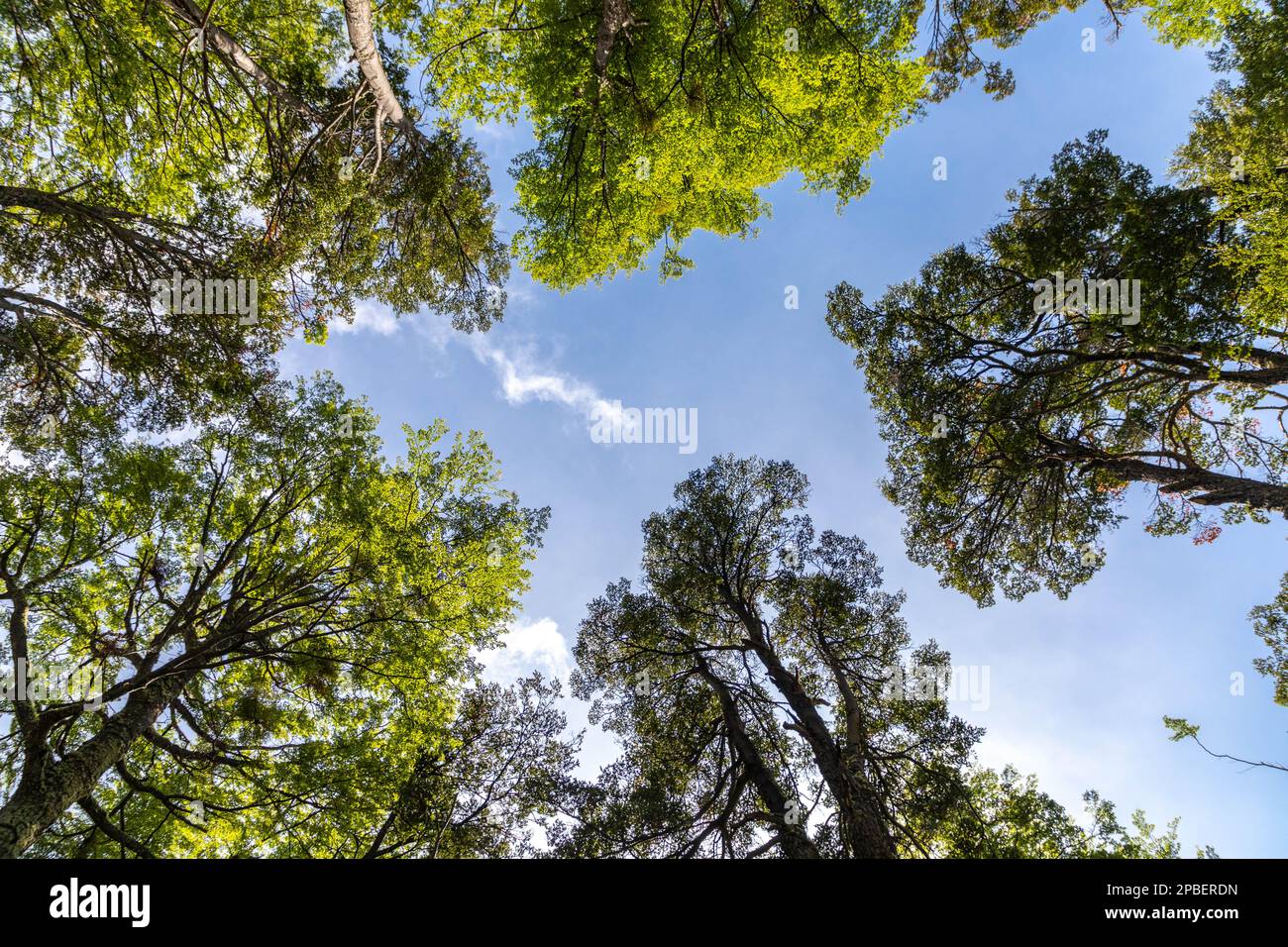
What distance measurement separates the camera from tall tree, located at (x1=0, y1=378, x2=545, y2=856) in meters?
8.47

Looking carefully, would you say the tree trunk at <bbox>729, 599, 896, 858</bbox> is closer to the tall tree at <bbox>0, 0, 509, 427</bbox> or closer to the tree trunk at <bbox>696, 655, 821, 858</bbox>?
the tree trunk at <bbox>696, 655, 821, 858</bbox>

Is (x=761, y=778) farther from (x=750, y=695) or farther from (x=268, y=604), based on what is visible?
(x=268, y=604)

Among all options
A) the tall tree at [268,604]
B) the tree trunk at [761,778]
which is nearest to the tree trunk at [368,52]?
the tall tree at [268,604]

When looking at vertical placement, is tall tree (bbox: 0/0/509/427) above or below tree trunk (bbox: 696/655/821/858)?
above

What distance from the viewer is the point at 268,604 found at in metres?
8.59

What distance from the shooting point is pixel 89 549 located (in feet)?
29.5

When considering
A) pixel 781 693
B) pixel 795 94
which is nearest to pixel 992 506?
pixel 781 693

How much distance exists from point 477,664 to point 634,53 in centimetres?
1462

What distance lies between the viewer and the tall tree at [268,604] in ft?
27.8

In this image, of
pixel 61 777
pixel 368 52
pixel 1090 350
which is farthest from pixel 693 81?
pixel 61 777

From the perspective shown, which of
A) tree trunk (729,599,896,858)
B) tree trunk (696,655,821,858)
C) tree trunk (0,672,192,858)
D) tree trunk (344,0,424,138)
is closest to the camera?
tree trunk (0,672,192,858)

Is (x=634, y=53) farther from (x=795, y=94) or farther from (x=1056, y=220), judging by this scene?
(x=1056, y=220)

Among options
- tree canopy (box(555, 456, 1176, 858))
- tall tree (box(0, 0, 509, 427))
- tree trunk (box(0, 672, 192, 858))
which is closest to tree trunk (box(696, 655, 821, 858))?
tree canopy (box(555, 456, 1176, 858))
